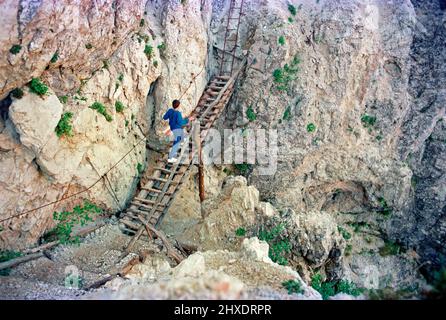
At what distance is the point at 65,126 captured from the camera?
40.7 ft

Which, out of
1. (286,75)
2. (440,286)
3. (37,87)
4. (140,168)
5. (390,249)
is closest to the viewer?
(440,286)

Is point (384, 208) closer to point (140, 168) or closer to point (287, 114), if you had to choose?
point (287, 114)

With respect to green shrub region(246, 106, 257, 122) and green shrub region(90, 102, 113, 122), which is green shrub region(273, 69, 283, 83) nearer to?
green shrub region(246, 106, 257, 122)

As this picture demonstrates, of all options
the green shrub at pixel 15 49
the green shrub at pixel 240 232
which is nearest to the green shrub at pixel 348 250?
the green shrub at pixel 240 232

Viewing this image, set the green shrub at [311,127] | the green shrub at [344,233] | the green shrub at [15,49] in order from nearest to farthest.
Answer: the green shrub at [15,49] → the green shrub at [311,127] → the green shrub at [344,233]

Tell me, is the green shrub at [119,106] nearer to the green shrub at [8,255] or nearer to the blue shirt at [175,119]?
the blue shirt at [175,119]

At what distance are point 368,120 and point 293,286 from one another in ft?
36.6

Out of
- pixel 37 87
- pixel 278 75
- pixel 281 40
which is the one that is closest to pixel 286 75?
pixel 278 75

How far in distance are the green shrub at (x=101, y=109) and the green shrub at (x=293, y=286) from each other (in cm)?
816

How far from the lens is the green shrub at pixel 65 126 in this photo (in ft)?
40.5

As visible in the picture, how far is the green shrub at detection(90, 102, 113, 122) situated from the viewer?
13.4 metres
